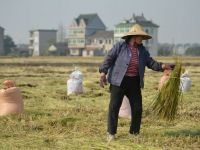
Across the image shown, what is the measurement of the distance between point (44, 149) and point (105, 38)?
98.4 meters

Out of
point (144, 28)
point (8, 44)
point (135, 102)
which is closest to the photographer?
point (135, 102)

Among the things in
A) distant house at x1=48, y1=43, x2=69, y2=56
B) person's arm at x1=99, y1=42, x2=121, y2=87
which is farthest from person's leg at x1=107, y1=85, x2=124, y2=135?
distant house at x1=48, y1=43, x2=69, y2=56

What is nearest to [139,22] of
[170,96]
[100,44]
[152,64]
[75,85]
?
[100,44]

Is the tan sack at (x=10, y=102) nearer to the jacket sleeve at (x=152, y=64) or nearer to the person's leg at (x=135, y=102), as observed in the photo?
the person's leg at (x=135, y=102)

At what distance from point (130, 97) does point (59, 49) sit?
102311 millimetres

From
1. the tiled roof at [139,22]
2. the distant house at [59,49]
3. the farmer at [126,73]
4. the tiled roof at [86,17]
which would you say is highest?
the tiled roof at [86,17]

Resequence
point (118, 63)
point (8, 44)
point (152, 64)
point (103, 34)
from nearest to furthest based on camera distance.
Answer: point (118, 63) < point (152, 64) < point (103, 34) < point (8, 44)

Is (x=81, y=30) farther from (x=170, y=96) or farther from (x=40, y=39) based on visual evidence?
(x=170, y=96)

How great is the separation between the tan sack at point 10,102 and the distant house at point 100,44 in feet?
302

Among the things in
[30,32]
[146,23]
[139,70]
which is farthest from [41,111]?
[30,32]

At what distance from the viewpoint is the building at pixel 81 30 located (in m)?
108

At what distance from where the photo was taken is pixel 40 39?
394ft

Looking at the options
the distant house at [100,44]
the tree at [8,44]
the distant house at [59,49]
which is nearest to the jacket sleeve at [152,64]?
the distant house at [100,44]

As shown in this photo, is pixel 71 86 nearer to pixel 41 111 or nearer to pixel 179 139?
pixel 41 111
